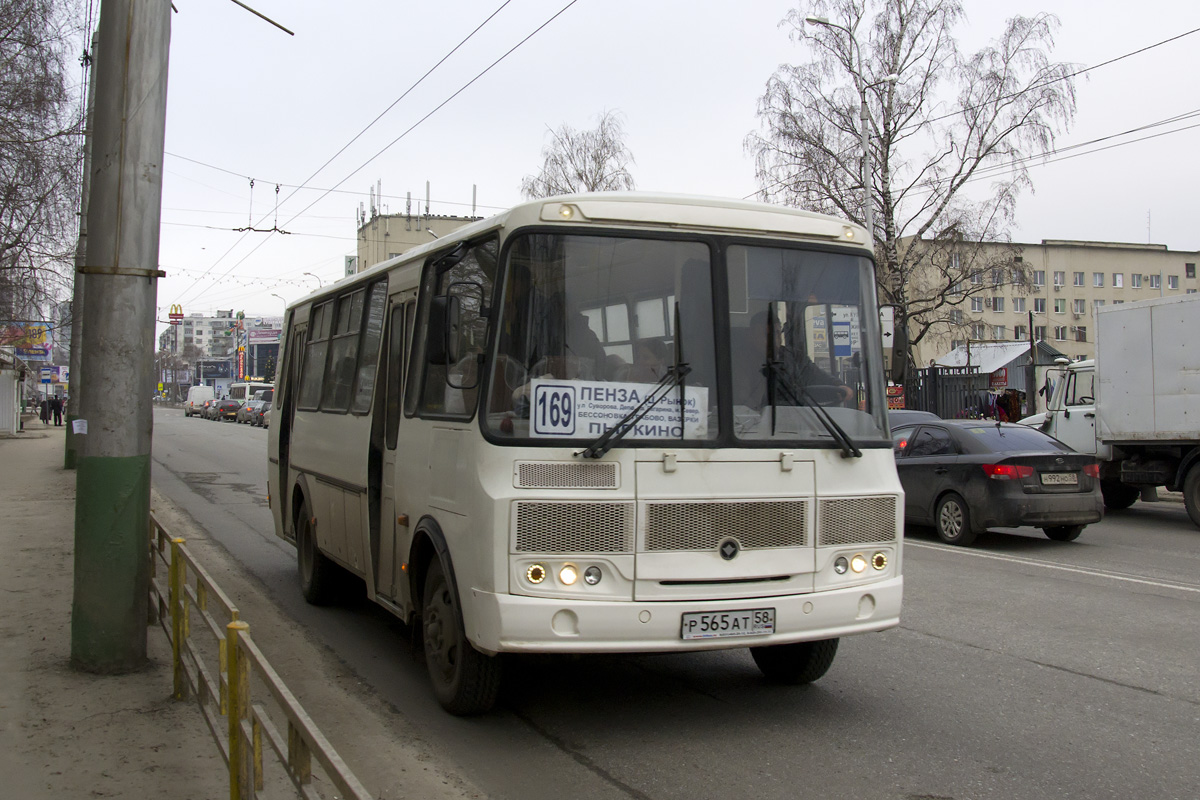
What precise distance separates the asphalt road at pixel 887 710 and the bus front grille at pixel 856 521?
0.95 metres

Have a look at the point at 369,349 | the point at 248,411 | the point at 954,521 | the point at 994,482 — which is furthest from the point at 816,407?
the point at 248,411

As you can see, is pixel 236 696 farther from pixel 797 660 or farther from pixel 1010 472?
pixel 1010 472

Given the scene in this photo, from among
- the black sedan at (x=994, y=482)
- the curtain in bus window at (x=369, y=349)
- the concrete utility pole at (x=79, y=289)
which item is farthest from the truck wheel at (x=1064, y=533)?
the concrete utility pole at (x=79, y=289)

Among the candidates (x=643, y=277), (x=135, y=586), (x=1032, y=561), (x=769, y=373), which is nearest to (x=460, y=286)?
(x=643, y=277)

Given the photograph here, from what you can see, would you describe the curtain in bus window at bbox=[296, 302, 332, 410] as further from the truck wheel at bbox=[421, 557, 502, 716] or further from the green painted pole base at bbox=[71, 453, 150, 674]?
the truck wheel at bbox=[421, 557, 502, 716]

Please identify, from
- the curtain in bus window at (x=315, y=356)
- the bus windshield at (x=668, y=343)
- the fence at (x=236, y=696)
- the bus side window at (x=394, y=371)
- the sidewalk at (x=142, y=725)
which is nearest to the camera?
the fence at (x=236, y=696)

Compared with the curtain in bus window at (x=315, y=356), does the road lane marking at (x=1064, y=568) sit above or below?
below

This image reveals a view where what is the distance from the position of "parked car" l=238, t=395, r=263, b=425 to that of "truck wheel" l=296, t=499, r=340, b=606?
52.5 meters

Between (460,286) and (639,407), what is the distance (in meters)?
1.14

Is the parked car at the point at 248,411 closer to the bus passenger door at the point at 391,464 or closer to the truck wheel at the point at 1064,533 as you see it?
the truck wheel at the point at 1064,533

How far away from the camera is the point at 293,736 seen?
3.49m

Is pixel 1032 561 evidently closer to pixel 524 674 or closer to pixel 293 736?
pixel 524 674

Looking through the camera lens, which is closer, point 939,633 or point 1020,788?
point 1020,788

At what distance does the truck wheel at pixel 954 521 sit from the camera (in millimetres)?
12156
